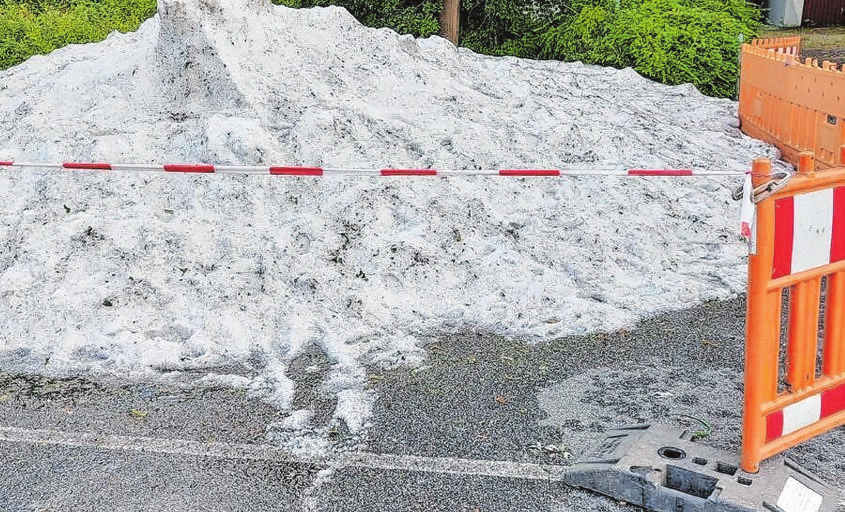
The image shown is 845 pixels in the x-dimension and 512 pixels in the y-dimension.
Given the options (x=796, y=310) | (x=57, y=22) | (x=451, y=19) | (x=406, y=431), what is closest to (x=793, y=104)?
(x=451, y=19)

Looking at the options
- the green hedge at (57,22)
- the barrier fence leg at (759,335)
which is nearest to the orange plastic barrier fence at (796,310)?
the barrier fence leg at (759,335)

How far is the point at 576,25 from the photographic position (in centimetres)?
1418

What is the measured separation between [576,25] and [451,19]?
2122 mm

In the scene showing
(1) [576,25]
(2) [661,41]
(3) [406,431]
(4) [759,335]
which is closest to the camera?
(4) [759,335]

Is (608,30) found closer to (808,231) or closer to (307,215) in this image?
(307,215)

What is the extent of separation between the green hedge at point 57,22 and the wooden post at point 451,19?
4.86m

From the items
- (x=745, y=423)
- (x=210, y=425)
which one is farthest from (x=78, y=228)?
(x=745, y=423)

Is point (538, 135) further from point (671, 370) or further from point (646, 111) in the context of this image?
point (671, 370)

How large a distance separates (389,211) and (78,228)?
2.26 m

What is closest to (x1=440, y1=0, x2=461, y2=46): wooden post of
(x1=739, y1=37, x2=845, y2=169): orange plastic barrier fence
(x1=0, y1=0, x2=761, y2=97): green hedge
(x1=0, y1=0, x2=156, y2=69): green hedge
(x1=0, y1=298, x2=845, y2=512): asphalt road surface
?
(x1=0, y1=0, x2=761, y2=97): green hedge

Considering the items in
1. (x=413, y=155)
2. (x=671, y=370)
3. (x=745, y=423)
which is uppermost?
(x=413, y=155)

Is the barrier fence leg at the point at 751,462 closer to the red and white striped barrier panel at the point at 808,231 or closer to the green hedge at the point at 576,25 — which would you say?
the red and white striped barrier panel at the point at 808,231

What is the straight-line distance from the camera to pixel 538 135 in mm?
8164

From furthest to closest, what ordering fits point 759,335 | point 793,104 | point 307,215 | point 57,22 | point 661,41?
point 661,41
point 57,22
point 793,104
point 307,215
point 759,335
